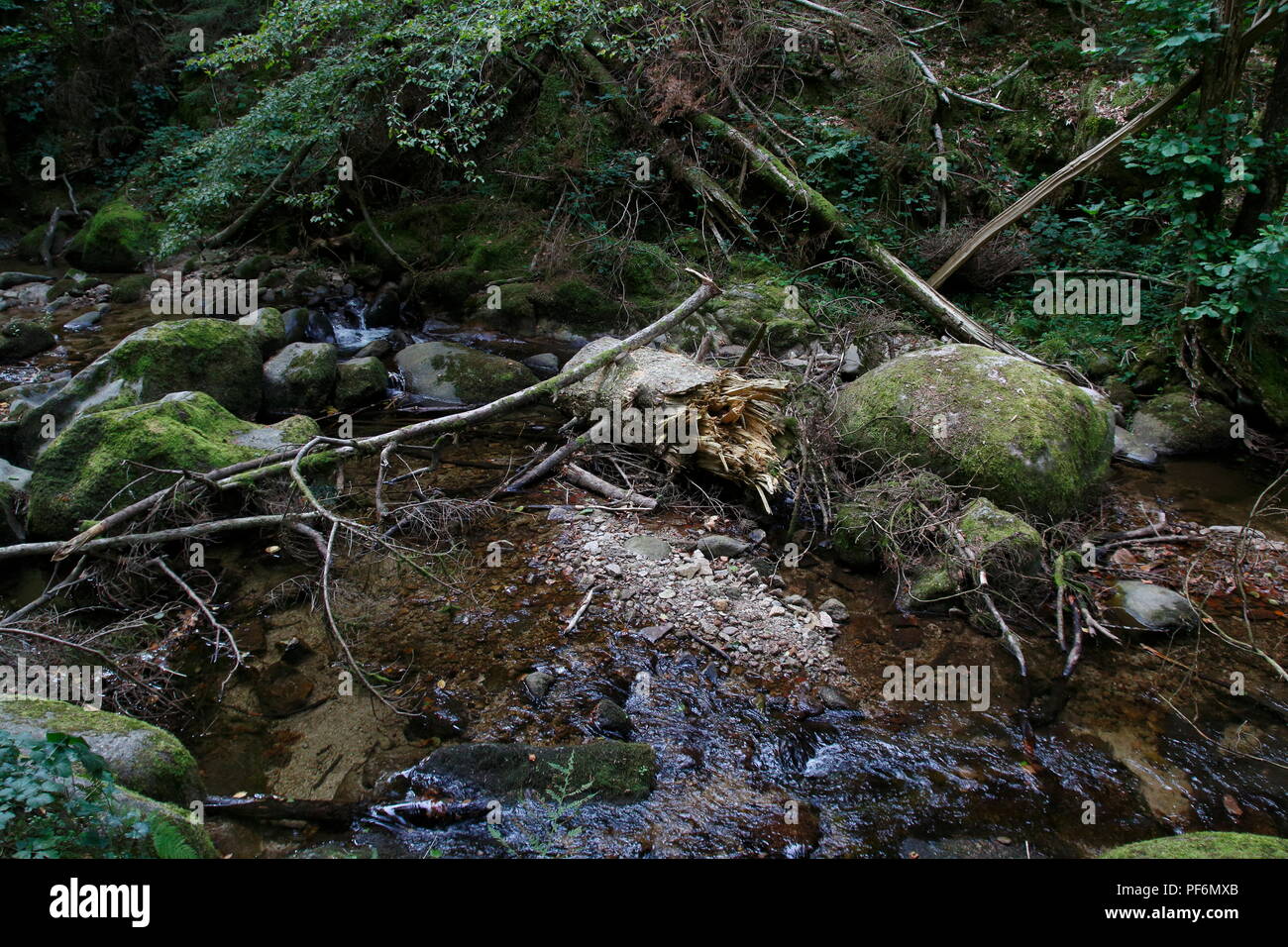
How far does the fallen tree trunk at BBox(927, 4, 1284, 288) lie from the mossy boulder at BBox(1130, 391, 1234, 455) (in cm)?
285

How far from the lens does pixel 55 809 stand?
2037 millimetres

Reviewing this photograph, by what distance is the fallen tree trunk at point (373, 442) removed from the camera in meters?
4.85

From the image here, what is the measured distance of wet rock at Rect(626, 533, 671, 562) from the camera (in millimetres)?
5473

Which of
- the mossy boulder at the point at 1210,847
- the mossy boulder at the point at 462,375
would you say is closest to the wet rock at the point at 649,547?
the mossy boulder at the point at 1210,847

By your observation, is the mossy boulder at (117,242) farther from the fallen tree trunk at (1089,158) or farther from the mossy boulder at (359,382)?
the fallen tree trunk at (1089,158)

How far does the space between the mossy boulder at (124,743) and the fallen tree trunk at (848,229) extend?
298 inches

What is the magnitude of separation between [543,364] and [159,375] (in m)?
4.12

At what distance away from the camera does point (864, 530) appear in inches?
213

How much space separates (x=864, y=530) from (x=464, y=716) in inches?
122

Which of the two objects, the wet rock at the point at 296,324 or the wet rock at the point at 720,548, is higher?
the wet rock at the point at 296,324
